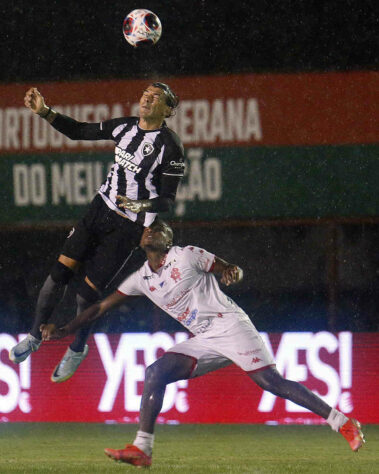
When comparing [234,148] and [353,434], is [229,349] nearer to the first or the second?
[353,434]

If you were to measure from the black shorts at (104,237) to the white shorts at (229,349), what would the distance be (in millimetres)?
1012

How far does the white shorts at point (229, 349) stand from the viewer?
839 centimetres

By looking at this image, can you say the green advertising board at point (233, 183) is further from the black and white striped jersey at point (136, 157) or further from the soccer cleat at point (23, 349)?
the soccer cleat at point (23, 349)

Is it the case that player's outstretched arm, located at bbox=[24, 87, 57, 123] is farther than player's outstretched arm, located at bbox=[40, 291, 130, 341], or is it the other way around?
player's outstretched arm, located at bbox=[24, 87, 57, 123]

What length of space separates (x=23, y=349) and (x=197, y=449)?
1768mm

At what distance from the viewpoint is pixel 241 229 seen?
16781mm

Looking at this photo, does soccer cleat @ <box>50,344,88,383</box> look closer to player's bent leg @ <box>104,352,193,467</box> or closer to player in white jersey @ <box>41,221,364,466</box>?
player in white jersey @ <box>41,221,364,466</box>

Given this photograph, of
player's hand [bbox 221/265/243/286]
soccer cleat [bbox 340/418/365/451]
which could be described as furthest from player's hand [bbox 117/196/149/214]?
soccer cleat [bbox 340/418/365/451]

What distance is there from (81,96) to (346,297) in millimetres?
6462

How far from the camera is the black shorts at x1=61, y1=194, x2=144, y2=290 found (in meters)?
9.12

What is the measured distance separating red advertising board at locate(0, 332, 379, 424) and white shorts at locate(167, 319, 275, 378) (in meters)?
3.04

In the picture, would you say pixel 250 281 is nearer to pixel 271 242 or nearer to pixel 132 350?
pixel 271 242

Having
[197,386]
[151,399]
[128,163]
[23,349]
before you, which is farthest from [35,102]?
[197,386]

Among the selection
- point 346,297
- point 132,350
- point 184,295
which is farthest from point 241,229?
point 184,295
